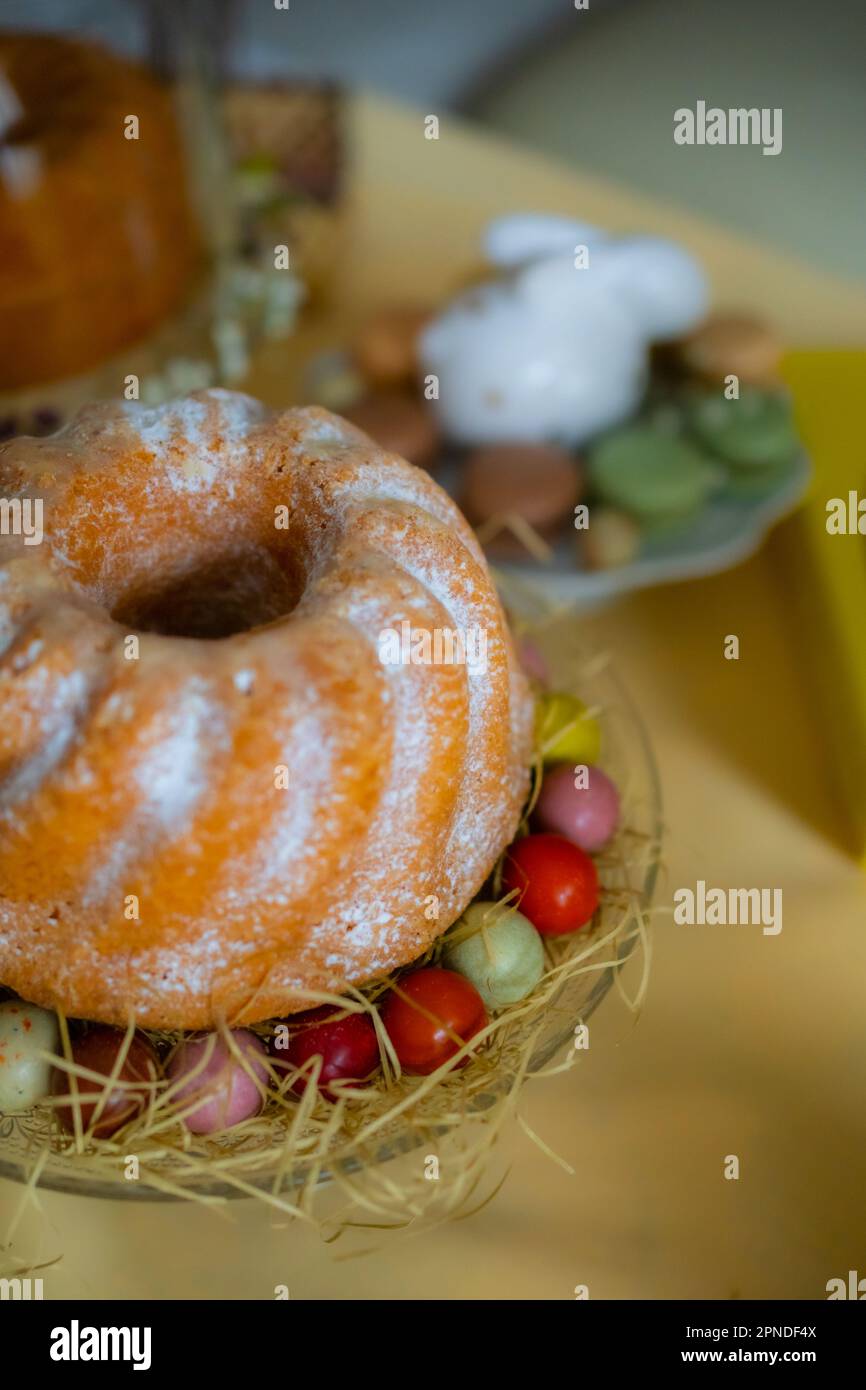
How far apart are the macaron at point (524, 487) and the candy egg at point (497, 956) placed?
538 mm

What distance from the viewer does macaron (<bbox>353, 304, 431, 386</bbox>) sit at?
4.72ft

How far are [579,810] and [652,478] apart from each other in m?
0.51

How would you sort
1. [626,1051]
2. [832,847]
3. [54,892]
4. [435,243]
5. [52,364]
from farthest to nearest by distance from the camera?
[435,243], [52,364], [832,847], [626,1051], [54,892]

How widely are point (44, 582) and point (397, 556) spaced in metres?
0.23

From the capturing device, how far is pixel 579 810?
93cm

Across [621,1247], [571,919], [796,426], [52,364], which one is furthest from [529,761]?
[52,364]

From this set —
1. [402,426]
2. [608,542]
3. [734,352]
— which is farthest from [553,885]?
[734,352]

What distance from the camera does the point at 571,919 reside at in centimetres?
87

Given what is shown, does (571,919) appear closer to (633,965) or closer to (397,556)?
(633,965)

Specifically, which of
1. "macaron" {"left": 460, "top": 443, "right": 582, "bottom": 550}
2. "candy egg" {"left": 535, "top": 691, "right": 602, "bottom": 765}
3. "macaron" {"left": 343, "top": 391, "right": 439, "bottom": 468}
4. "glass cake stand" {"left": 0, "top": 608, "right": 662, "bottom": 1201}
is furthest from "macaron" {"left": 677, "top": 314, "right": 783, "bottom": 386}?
"candy egg" {"left": 535, "top": 691, "right": 602, "bottom": 765}

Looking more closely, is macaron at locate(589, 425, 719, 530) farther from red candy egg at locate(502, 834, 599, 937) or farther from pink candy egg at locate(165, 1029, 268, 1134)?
pink candy egg at locate(165, 1029, 268, 1134)

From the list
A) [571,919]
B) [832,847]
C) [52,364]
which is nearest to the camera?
[571,919]

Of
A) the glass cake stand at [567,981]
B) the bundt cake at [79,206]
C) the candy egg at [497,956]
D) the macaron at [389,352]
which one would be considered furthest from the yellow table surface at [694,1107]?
the bundt cake at [79,206]

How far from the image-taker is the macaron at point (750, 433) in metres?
1.31
